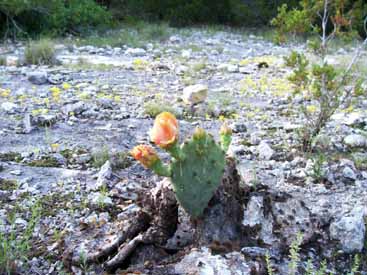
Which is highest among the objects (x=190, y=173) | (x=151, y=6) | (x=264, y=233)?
(x=190, y=173)

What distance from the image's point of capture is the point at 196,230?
2.40 m

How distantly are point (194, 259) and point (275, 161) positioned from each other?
5.56 ft

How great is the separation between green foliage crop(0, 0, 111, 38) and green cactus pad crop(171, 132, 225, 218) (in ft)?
26.0

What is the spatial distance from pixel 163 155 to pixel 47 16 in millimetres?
7316

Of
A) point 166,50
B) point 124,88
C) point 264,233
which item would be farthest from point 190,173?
point 166,50

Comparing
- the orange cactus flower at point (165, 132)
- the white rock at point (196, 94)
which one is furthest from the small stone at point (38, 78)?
the orange cactus flower at point (165, 132)

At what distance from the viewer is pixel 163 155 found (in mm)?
3855

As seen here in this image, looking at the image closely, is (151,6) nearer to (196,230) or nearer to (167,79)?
(167,79)

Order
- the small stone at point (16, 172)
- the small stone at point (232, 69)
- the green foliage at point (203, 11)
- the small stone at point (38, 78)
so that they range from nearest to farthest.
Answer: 1. the small stone at point (16, 172)
2. the small stone at point (38, 78)
3. the small stone at point (232, 69)
4. the green foliage at point (203, 11)

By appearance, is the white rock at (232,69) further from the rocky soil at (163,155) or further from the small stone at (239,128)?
the small stone at (239,128)

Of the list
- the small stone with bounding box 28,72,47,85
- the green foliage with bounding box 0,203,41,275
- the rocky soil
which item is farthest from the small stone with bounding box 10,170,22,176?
the small stone with bounding box 28,72,47,85

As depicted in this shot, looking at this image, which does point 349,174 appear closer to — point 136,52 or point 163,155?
point 163,155

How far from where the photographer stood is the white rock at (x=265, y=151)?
12.5ft

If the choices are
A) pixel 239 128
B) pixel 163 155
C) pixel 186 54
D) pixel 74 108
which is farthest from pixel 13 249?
pixel 186 54
